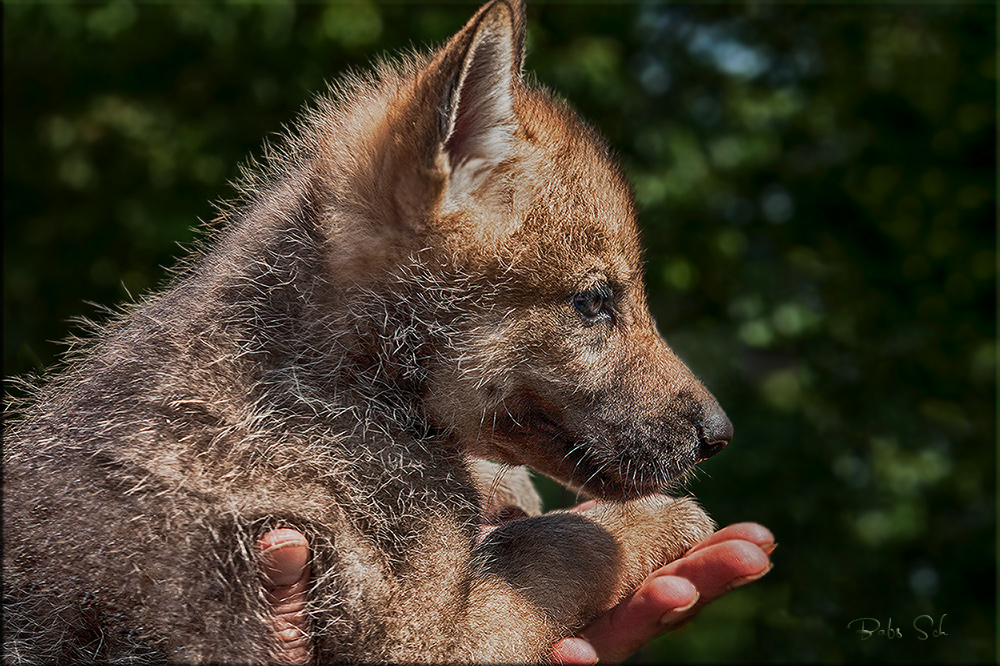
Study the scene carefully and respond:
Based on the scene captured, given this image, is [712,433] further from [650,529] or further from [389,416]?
[389,416]

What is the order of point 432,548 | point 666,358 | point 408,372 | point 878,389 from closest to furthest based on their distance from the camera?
point 432,548, point 408,372, point 666,358, point 878,389

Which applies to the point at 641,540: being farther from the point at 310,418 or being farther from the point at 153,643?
the point at 153,643

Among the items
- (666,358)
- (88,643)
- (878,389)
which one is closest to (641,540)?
(666,358)

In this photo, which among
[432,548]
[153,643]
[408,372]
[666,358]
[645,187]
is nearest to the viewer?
[153,643]

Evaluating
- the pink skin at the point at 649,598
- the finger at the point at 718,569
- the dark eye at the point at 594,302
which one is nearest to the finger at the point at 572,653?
the pink skin at the point at 649,598

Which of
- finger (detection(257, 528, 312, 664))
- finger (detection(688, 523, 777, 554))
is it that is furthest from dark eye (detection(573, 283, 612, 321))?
finger (detection(257, 528, 312, 664))
